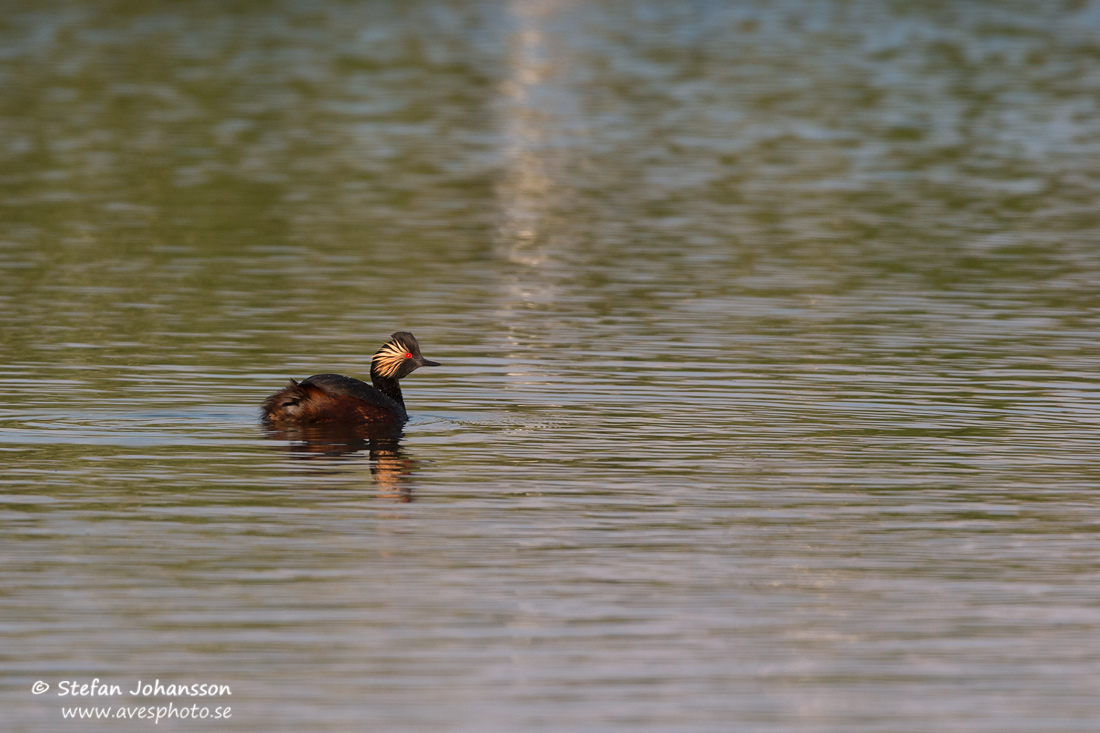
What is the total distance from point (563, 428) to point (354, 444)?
1714mm

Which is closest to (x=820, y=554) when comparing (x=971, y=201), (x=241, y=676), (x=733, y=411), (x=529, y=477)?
(x=529, y=477)

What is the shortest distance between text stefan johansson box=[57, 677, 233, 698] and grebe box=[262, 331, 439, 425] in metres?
7.34

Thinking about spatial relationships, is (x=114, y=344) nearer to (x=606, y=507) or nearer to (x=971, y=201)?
(x=606, y=507)

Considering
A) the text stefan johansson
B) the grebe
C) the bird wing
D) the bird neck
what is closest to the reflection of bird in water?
the grebe

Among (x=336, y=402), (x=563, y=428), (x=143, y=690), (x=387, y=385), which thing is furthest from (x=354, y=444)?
(x=143, y=690)

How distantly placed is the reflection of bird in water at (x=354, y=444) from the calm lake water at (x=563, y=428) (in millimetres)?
80

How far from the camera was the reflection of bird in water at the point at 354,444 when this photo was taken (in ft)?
54.7

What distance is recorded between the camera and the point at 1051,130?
1991 inches

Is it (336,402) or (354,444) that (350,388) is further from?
(354,444)

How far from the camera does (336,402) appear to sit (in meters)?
18.6

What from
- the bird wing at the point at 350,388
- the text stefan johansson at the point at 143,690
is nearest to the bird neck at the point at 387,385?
the bird wing at the point at 350,388

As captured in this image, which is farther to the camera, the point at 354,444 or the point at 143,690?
the point at 354,444

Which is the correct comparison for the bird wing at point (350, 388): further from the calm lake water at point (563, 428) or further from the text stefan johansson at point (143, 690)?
the text stefan johansson at point (143, 690)

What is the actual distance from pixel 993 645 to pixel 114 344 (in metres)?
13.0
